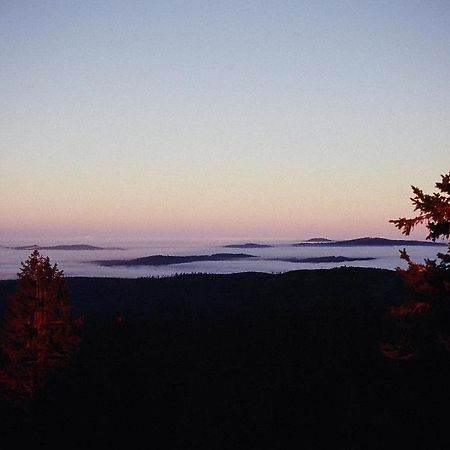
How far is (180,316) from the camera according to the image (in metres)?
140

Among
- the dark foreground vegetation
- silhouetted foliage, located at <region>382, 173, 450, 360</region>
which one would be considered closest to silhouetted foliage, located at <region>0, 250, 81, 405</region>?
the dark foreground vegetation

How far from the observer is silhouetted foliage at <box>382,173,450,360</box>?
9.52m

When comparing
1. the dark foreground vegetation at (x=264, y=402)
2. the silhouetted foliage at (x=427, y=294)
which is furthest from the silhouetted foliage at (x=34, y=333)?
the silhouetted foliage at (x=427, y=294)

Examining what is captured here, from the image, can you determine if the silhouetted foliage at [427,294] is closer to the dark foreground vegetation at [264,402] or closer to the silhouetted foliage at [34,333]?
the dark foreground vegetation at [264,402]

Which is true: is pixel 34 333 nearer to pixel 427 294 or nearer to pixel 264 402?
pixel 427 294

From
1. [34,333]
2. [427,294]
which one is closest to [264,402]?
[34,333]

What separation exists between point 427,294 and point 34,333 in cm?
2421

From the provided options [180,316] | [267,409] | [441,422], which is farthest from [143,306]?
[441,422]

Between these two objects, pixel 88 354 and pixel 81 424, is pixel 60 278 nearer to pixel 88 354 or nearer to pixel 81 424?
pixel 81 424

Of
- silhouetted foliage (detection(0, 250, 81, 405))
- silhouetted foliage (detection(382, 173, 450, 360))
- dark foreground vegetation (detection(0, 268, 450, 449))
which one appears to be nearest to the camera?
silhouetted foliage (detection(382, 173, 450, 360))

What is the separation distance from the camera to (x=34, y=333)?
93.5ft

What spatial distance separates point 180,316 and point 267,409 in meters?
94.4

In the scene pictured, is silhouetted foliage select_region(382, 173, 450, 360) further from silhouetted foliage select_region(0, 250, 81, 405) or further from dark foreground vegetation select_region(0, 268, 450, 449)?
silhouetted foliage select_region(0, 250, 81, 405)

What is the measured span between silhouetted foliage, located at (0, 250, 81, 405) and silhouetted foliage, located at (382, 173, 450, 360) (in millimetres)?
22841
